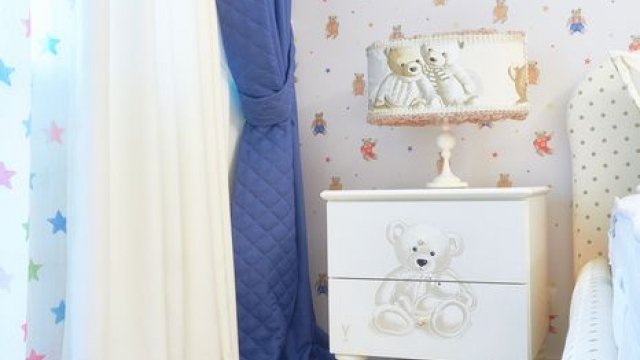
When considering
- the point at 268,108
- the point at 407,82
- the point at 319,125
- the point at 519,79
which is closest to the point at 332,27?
the point at 319,125

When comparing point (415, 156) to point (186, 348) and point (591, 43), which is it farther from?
point (186, 348)

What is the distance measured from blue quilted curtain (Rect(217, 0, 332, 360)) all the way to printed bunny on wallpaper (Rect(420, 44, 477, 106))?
405mm

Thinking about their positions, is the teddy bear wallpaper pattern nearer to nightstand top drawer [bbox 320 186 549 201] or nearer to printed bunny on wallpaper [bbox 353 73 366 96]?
printed bunny on wallpaper [bbox 353 73 366 96]

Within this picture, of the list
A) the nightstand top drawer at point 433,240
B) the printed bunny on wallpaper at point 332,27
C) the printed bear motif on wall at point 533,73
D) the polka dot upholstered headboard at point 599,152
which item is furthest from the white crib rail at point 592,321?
the printed bunny on wallpaper at point 332,27

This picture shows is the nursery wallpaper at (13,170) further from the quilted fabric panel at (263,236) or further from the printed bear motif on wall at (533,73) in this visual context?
the printed bear motif on wall at (533,73)

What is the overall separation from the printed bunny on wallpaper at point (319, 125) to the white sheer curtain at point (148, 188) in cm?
41

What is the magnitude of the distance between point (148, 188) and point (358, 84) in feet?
2.88

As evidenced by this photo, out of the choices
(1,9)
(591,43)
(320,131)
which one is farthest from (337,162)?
(1,9)

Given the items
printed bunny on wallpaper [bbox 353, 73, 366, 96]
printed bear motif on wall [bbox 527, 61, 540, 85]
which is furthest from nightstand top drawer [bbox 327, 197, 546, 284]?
printed bunny on wallpaper [bbox 353, 73, 366, 96]

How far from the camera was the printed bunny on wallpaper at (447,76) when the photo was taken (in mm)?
1501

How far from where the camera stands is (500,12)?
184 centimetres

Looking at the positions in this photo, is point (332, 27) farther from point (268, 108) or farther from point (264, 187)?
point (264, 187)

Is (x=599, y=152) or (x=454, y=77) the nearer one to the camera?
(x=454, y=77)

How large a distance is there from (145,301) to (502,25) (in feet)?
3.93
